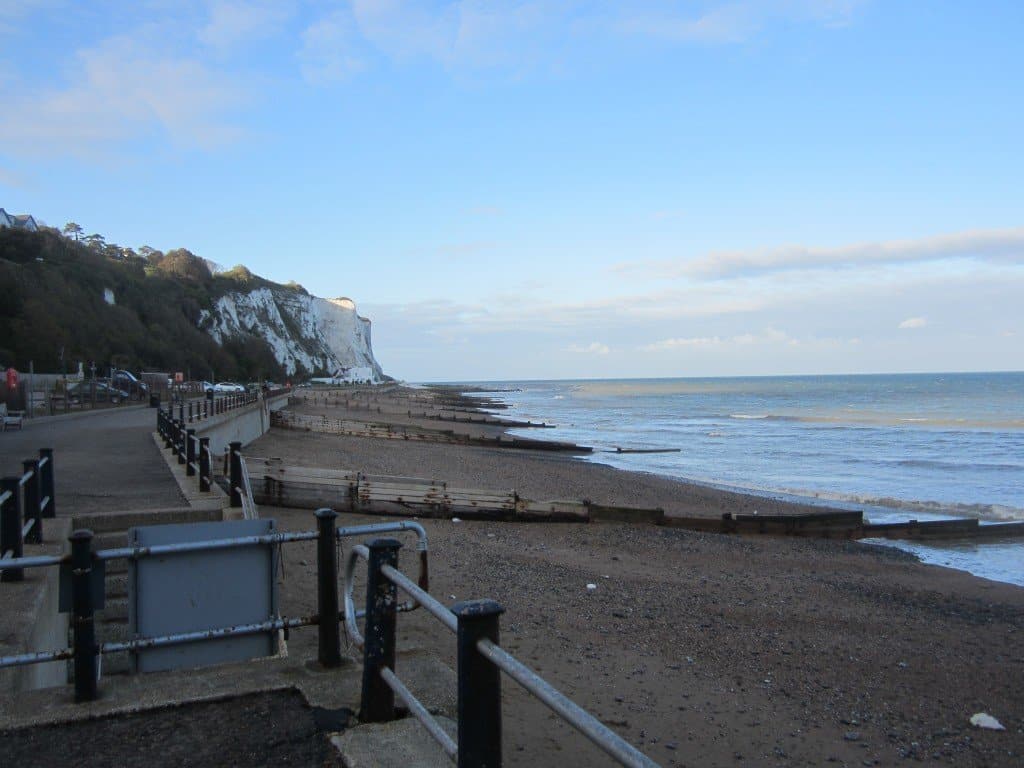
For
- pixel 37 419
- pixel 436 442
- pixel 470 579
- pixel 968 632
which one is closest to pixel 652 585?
pixel 470 579

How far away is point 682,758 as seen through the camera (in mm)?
6434

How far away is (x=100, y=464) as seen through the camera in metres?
14.8

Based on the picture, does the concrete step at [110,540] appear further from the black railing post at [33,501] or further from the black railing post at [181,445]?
the black railing post at [181,445]

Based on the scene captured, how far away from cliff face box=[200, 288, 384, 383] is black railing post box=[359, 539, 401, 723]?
9868cm

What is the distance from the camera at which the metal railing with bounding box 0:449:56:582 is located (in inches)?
238

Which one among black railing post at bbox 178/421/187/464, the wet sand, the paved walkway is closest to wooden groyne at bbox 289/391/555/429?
the paved walkway

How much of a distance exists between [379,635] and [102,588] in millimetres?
1586

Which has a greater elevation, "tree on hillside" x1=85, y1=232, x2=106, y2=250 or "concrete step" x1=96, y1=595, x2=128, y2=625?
"tree on hillside" x1=85, y1=232, x2=106, y2=250

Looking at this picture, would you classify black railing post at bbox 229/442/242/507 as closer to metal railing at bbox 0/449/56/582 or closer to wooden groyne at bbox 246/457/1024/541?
metal railing at bbox 0/449/56/582

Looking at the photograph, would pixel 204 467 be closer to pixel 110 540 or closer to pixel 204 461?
pixel 204 461

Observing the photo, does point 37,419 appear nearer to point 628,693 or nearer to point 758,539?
point 758,539

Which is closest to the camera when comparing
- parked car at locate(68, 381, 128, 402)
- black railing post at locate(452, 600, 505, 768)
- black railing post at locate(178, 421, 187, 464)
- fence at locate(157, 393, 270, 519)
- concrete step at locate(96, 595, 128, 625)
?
black railing post at locate(452, 600, 505, 768)

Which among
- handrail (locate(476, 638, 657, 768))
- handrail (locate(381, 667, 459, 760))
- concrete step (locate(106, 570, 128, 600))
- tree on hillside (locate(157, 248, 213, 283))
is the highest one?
tree on hillside (locate(157, 248, 213, 283))

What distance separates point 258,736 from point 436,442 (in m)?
37.5
